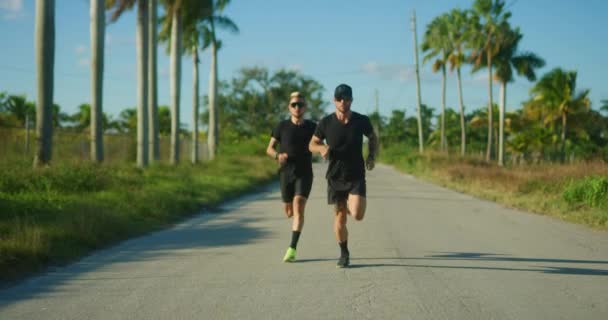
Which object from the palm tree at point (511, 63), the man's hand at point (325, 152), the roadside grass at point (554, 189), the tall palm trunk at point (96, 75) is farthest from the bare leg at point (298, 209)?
the palm tree at point (511, 63)

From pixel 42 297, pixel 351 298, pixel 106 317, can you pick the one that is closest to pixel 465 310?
pixel 351 298

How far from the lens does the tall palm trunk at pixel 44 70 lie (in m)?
15.8

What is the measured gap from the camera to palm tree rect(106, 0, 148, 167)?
23.6m

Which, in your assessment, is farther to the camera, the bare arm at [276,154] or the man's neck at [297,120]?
the man's neck at [297,120]

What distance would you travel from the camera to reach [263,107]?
77.2m

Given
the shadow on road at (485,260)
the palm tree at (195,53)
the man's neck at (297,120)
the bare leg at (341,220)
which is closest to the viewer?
the shadow on road at (485,260)

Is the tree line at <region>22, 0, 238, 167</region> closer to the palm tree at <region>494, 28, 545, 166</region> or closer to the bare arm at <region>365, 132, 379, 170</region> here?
the bare arm at <region>365, 132, 379, 170</region>

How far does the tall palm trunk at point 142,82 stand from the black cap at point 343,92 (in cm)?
1737

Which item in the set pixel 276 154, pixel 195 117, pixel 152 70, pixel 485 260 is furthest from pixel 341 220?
pixel 195 117

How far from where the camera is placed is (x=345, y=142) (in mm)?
7340

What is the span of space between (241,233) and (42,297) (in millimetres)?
5108

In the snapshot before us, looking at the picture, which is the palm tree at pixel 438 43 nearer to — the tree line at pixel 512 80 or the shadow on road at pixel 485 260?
the tree line at pixel 512 80

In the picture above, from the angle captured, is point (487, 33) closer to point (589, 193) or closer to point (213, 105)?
point (213, 105)

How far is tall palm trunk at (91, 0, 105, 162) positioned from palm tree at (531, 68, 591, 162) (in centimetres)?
4097
